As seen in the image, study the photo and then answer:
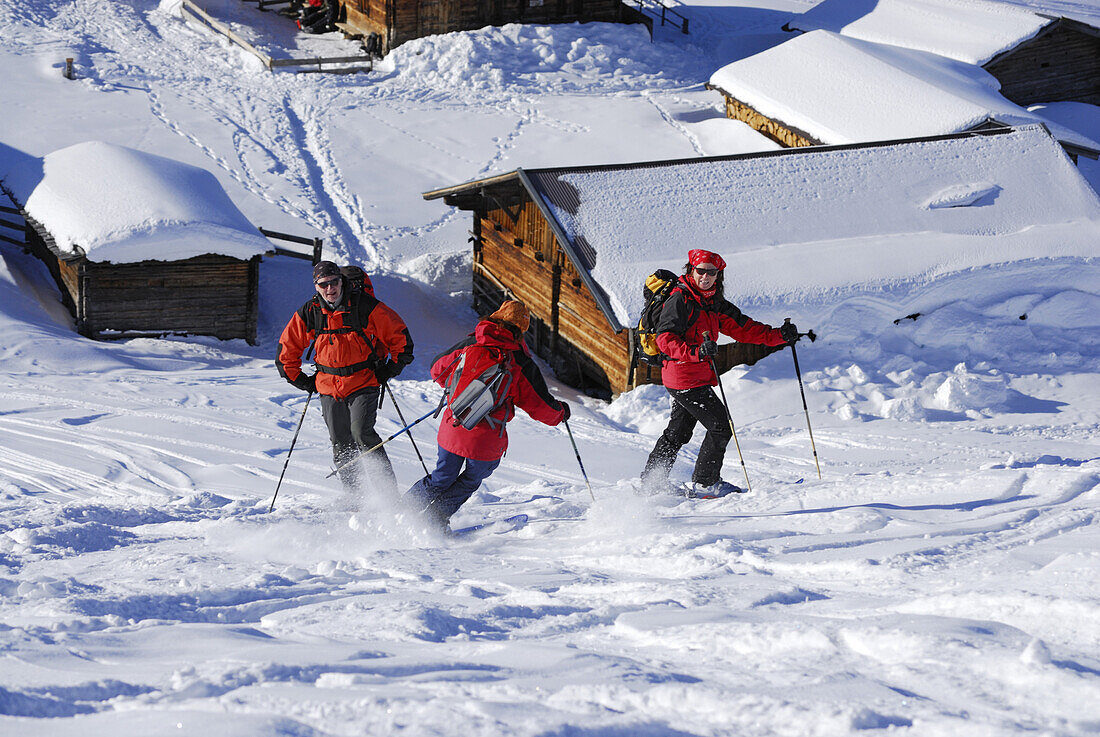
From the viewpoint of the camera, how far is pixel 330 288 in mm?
6496

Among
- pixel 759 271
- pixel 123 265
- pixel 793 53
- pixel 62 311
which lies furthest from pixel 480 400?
pixel 793 53

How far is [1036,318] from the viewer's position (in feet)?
40.7

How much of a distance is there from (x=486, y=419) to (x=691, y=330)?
164 cm

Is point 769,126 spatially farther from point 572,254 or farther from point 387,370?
point 387,370

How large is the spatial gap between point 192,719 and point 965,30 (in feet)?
85.7

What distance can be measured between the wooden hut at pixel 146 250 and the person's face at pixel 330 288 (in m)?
8.32

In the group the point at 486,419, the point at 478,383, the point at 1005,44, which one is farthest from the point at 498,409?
the point at 1005,44

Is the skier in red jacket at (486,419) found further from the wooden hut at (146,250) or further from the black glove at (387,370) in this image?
the wooden hut at (146,250)

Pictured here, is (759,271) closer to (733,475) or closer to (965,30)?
(733,475)

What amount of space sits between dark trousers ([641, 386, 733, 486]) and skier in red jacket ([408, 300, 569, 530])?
44.6 inches

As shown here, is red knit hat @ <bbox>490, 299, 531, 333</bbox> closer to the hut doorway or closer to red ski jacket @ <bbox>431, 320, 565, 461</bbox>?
red ski jacket @ <bbox>431, 320, 565, 461</bbox>

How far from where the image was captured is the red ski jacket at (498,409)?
6000 mm

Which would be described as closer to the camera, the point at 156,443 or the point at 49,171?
the point at 156,443

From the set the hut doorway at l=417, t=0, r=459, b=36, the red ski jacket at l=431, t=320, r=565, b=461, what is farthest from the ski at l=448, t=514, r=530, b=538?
the hut doorway at l=417, t=0, r=459, b=36
